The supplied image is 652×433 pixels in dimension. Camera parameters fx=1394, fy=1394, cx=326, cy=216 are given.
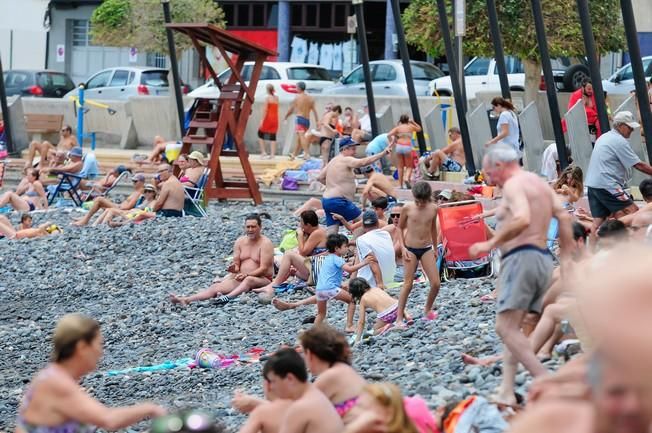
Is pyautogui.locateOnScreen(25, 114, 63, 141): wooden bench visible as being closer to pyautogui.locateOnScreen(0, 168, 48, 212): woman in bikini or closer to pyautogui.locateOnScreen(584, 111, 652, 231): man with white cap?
pyautogui.locateOnScreen(0, 168, 48, 212): woman in bikini

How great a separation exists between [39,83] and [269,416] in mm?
33508

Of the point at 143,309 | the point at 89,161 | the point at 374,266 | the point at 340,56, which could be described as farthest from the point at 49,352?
the point at 340,56

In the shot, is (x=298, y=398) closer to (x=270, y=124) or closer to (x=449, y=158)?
(x=449, y=158)

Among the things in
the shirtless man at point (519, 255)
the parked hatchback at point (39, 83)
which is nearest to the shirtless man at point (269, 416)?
the shirtless man at point (519, 255)

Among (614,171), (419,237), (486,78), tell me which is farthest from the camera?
(486,78)

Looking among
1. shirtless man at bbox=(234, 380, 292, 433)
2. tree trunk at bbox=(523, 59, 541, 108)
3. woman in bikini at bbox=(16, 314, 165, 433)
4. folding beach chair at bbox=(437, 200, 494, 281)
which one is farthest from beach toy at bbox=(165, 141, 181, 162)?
woman in bikini at bbox=(16, 314, 165, 433)

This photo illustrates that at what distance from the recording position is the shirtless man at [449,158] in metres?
22.3

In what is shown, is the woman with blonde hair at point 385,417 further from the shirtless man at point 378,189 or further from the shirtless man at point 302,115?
the shirtless man at point 302,115

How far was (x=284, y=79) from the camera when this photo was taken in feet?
110

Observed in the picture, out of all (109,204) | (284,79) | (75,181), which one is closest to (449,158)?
(109,204)

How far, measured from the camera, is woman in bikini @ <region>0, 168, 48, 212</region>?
83.6ft

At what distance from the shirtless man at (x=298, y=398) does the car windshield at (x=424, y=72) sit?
26.0 meters

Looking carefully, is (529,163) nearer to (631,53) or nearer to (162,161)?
(631,53)

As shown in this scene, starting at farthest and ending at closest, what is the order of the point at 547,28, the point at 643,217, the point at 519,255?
the point at 547,28
the point at 643,217
the point at 519,255
